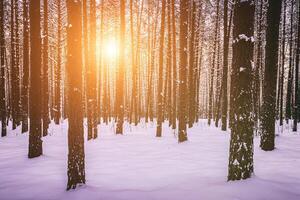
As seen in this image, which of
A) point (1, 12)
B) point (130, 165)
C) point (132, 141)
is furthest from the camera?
point (1, 12)

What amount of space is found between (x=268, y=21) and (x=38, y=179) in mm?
8528

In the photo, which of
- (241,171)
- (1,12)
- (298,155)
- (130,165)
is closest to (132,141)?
(130,165)

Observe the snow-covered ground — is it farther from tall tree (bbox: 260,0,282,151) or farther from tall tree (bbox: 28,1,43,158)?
tall tree (bbox: 28,1,43,158)

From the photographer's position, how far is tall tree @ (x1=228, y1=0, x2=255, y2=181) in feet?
18.6

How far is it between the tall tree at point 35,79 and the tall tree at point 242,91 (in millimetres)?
6261

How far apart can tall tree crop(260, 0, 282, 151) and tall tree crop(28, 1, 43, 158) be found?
727cm

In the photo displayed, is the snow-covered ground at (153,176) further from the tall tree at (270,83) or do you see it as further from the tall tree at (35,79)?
the tall tree at (35,79)

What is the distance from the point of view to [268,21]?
9828 mm

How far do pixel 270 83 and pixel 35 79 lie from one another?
754 centimetres

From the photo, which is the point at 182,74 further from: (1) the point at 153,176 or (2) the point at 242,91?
(2) the point at 242,91

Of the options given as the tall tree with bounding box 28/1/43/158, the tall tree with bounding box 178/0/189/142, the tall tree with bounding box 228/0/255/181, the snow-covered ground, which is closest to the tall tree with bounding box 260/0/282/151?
the snow-covered ground

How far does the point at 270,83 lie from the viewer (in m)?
9.52

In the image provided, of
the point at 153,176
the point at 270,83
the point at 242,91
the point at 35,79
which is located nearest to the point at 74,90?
the point at 153,176

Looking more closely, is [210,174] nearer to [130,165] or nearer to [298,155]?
[130,165]
